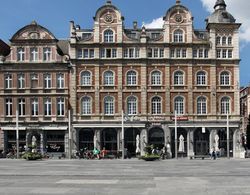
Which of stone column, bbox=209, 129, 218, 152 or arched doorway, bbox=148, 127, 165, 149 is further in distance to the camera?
arched doorway, bbox=148, 127, 165, 149

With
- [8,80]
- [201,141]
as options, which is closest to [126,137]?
[201,141]

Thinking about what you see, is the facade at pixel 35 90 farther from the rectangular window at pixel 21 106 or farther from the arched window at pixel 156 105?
the arched window at pixel 156 105

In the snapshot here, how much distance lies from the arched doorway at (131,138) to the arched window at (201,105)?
950 cm

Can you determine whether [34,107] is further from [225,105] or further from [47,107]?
[225,105]

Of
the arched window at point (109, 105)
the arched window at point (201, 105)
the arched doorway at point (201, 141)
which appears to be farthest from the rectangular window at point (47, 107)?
the arched window at point (201, 105)

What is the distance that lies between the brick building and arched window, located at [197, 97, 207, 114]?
146 mm

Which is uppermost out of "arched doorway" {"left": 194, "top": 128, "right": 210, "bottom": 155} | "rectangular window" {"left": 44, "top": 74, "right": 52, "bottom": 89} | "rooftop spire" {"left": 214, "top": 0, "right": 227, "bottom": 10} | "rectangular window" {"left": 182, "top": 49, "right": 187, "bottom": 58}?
"rooftop spire" {"left": 214, "top": 0, "right": 227, "bottom": 10}

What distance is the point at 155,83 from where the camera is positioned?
70.1 metres

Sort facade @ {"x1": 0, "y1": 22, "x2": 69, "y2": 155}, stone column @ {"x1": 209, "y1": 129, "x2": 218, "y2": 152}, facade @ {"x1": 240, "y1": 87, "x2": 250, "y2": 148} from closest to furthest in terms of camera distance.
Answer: stone column @ {"x1": 209, "y1": 129, "x2": 218, "y2": 152} < facade @ {"x1": 0, "y1": 22, "x2": 69, "y2": 155} < facade @ {"x1": 240, "y1": 87, "x2": 250, "y2": 148}

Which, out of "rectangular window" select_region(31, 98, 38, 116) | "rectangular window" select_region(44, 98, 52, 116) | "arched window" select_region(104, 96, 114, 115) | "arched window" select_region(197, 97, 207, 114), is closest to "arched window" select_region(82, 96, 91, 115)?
"arched window" select_region(104, 96, 114, 115)

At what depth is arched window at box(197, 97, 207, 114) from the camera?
69.8 metres

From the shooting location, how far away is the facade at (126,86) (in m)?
69.2

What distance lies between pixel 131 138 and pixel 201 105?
37.1ft

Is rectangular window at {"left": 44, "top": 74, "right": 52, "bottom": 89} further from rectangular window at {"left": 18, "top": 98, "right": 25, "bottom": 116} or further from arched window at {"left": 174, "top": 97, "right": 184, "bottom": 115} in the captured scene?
arched window at {"left": 174, "top": 97, "right": 184, "bottom": 115}
